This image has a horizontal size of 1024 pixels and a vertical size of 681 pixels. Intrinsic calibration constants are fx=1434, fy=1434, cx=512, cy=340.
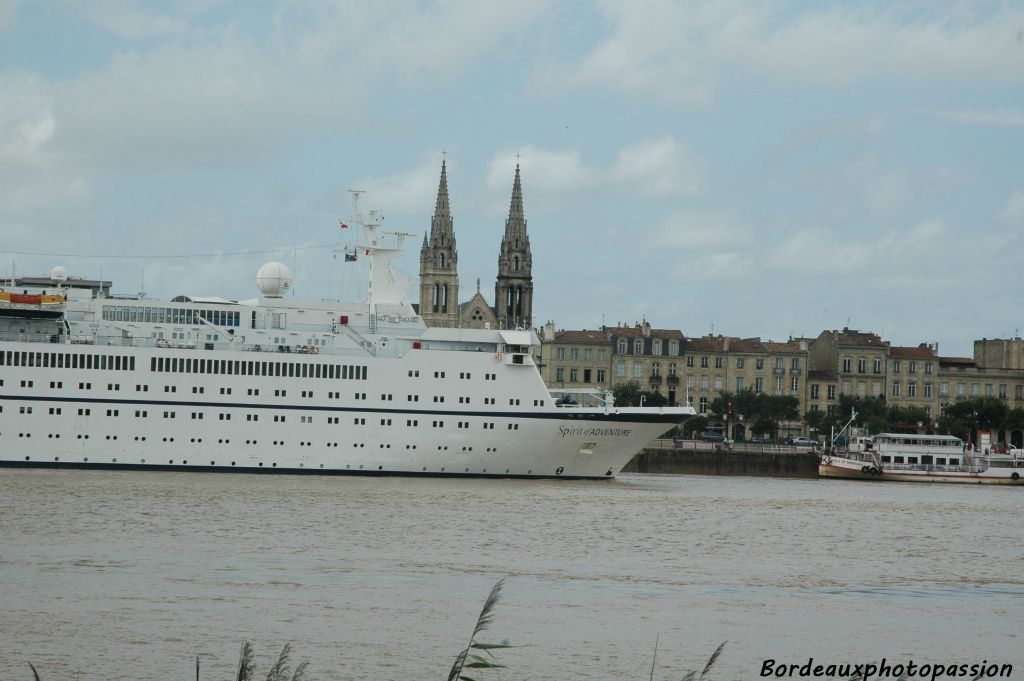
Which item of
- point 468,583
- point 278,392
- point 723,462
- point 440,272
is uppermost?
point 440,272

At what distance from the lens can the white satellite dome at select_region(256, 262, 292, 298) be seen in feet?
144

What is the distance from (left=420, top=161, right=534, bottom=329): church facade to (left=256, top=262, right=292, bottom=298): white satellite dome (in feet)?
173

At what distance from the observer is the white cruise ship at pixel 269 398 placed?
3931cm

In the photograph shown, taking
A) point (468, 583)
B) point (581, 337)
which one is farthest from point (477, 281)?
point (468, 583)

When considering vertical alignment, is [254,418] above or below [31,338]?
below

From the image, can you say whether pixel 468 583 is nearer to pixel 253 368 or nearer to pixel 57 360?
pixel 253 368

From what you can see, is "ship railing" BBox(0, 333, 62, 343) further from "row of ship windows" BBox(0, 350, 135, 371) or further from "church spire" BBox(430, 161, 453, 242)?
"church spire" BBox(430, 161, 453, 242)

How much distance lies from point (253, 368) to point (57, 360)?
5310 millimetres

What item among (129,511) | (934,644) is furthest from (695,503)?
(934,644)

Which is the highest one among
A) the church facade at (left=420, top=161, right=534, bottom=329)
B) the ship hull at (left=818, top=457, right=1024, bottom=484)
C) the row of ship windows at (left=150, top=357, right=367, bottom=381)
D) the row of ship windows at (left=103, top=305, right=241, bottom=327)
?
the church facade at (left=420, top=161, right=534, bottom=329)

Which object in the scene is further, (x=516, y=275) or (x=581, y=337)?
(x=516, y=275)

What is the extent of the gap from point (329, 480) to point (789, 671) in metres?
25.0

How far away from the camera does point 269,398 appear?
132ft

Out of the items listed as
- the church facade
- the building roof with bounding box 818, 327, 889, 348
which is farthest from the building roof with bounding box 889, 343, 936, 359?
the church facade
